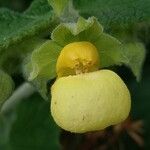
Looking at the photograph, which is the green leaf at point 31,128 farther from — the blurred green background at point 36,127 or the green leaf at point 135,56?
the green leaf at point 135,56

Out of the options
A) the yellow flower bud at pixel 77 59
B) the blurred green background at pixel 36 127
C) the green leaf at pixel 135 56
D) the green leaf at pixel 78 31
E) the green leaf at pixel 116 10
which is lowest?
the blurred green background at pixel 36 127

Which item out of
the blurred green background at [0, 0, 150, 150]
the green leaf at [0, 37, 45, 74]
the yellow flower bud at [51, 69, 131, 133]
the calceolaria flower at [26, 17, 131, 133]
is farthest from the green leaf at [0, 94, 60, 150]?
the yellow flower bud at [51, 69, 131, 133]

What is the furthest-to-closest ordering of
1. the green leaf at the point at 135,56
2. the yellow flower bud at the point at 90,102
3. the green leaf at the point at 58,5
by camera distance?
the green leaf at the point at 135,56
the green leaf at the point at 58,5
the yellow flower bud at the point at 90,102

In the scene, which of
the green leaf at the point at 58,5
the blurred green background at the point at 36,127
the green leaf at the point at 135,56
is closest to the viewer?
the green leaf at the point at 58,5

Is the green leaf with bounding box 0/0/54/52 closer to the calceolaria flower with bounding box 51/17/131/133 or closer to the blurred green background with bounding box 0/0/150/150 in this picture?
the calceolaria flower with bounding box 51/17/131/133

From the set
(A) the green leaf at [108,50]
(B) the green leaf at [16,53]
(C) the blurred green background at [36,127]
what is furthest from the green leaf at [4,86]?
(C) the blurred green background at [36,127]

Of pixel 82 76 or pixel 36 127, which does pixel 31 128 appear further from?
pixel 82 76

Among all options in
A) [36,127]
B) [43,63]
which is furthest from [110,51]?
[36,127]
